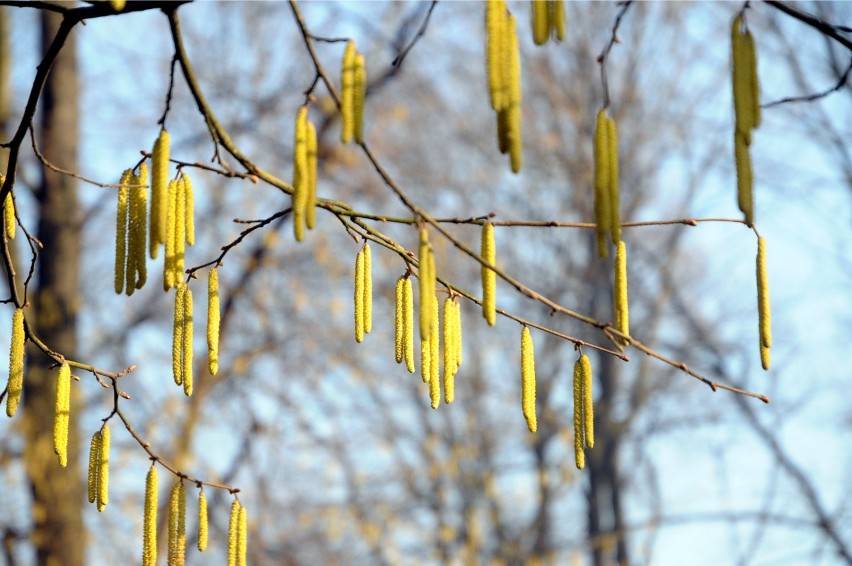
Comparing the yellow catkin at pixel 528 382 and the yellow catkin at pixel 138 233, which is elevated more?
the yellow catkin at pixel 138 233

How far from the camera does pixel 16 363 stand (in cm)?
217

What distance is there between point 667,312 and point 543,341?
135 centimetres

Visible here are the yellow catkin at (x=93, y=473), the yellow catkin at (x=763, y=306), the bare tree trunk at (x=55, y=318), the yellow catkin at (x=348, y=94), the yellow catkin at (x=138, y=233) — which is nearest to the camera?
the yellow catkin at (x=348, y=94)

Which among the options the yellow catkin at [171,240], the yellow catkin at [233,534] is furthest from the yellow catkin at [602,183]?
the yellow catkin at [233,534]

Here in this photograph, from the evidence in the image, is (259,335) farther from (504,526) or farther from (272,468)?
(504,526)

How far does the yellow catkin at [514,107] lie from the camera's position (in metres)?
1.42

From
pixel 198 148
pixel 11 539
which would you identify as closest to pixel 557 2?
pixel 11 539

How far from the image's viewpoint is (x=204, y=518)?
2.24 meters

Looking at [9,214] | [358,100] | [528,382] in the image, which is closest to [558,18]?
[358,100]

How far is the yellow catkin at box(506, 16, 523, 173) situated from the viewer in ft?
4.66

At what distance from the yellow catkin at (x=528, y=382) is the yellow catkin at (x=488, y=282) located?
253 millimetres

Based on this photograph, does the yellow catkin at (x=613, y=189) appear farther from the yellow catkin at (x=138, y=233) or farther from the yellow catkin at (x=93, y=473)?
the yellow catkin at (x=93, y=473)

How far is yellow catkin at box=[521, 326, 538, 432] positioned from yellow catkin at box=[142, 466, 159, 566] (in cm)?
73

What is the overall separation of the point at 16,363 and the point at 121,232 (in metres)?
0.34
